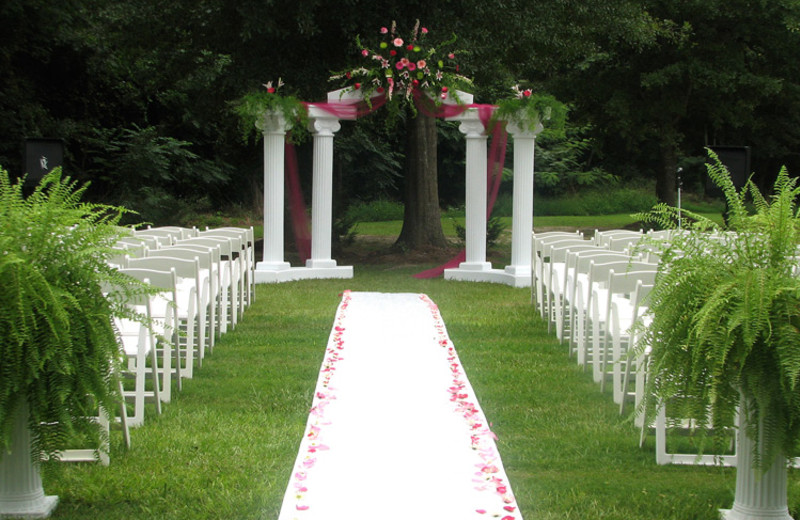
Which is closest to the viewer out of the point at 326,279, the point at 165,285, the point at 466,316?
the point at 165,285

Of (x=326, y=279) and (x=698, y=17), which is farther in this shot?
(x=698, y=17)

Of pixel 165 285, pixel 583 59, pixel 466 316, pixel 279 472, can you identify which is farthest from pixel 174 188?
pixel 279 472

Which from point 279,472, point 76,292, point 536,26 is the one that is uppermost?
point 536,26

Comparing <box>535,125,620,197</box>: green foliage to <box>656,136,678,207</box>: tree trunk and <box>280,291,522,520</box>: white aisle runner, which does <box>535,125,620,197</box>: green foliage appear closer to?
<box>656,136,678,207</box>: tree trunk

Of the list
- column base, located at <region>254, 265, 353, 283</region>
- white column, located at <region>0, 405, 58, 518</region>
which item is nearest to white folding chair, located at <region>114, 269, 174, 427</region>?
white column, located at <region>0, 405, 58, 518</region>

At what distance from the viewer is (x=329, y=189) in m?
14.7

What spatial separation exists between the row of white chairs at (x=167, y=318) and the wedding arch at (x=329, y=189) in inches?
112

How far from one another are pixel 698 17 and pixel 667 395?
2101 centimetres

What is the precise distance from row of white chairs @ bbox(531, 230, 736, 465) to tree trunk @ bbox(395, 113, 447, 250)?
689 centimetres

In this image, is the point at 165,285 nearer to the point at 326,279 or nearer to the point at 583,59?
the point at 326,279

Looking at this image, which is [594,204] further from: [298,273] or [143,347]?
[143,347]

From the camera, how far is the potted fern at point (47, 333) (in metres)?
3.96

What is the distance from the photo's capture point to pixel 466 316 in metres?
10.7

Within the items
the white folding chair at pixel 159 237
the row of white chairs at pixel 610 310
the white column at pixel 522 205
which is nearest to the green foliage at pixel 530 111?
the white column at pixel 522 205
